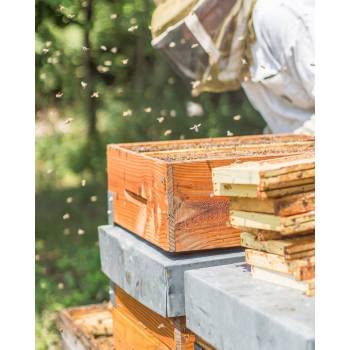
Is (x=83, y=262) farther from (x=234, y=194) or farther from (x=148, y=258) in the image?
(x=234, y=194)

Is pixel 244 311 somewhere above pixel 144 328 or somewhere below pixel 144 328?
above

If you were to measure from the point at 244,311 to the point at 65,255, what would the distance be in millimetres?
3446

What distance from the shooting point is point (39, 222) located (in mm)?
A: 4848

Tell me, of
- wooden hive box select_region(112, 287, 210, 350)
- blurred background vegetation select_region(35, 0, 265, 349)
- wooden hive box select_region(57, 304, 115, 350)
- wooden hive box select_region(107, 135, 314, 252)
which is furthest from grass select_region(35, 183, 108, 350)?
wooden hive box select_region(107, 135, 314, 252)

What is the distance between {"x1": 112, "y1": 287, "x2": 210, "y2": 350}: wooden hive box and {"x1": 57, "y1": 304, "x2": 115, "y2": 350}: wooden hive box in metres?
0.17

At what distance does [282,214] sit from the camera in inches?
A: 44.5

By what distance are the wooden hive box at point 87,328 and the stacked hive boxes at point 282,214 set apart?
3.38 ft

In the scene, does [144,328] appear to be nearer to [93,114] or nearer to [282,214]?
[282,214]

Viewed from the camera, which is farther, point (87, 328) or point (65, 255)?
point (65, 255)

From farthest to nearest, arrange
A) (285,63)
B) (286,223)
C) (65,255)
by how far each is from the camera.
Result: (65,255)
(285,63)
(286,223)

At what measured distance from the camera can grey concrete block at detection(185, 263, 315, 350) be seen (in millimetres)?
1034

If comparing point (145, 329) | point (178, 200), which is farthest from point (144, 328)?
point (178, 200)

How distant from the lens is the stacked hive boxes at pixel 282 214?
1.13 meters

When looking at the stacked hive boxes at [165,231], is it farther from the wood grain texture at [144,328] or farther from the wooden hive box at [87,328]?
the wooden hive box at [87,328]
